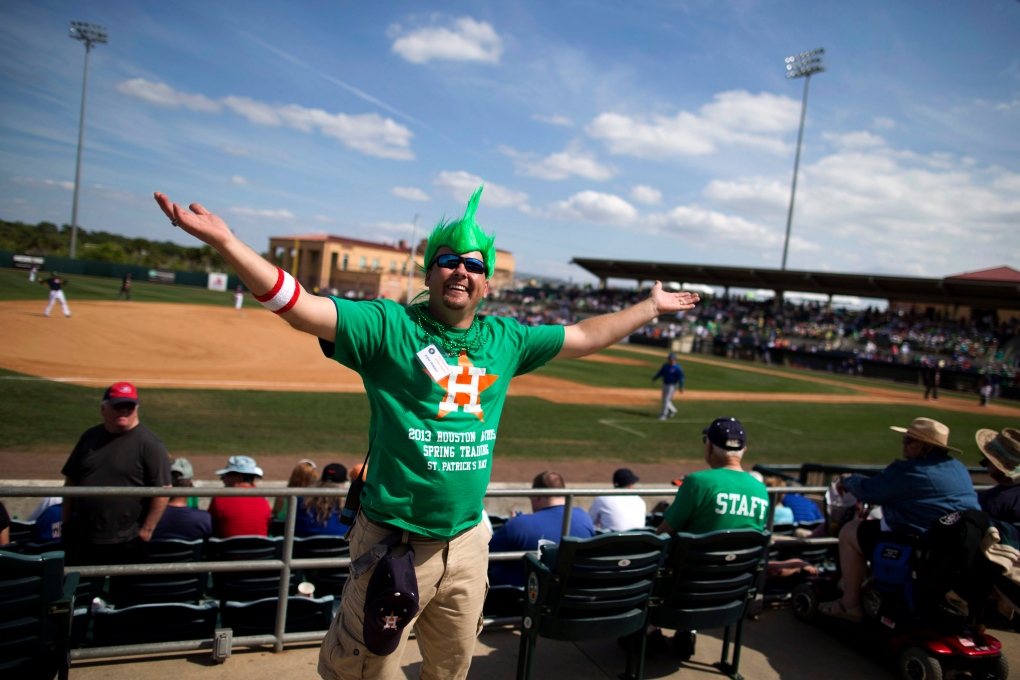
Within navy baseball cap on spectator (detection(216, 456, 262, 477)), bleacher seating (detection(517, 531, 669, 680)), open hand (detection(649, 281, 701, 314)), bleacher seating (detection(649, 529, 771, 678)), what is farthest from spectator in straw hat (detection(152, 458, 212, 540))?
open hand (detection(649, 281, 701, 314))

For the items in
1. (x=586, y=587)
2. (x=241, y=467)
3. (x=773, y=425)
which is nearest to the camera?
(x=586, y=587)

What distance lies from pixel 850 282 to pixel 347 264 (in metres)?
53.5

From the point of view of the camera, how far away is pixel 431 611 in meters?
2.35

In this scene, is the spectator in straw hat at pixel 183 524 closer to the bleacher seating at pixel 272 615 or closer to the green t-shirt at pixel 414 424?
the bleacher seating at pixel 272 615

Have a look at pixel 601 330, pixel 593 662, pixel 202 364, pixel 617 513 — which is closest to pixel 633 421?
pixel 617 513

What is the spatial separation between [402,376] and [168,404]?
1302cm

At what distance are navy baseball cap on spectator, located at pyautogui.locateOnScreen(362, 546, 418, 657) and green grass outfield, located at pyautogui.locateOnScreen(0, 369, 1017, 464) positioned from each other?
9.07 meters

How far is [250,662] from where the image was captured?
11.6 ft

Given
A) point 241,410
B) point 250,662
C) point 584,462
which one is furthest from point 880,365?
point 250,662

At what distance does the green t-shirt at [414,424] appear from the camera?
2197 millimetres

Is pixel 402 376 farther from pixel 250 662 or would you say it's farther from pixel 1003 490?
pixel 1003 490

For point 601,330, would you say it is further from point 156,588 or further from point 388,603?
point 156,588

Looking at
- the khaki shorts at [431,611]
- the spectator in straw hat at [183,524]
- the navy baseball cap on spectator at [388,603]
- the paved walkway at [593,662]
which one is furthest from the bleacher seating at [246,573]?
the navy baseball cap on spectator at [388,603]

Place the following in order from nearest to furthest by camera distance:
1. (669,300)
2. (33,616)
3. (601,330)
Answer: (33,616), (601,330), (669,300)
